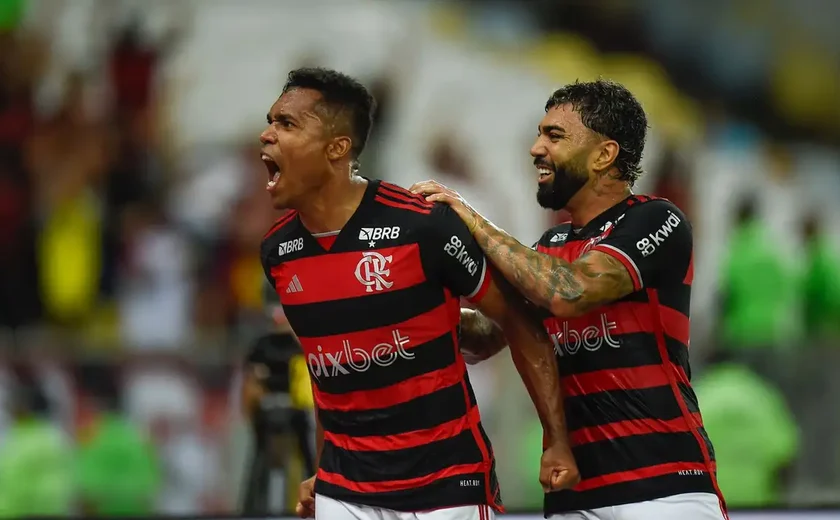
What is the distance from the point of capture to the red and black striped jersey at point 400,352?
3.22m

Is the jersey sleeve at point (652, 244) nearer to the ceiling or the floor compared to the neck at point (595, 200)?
nearer to the floor

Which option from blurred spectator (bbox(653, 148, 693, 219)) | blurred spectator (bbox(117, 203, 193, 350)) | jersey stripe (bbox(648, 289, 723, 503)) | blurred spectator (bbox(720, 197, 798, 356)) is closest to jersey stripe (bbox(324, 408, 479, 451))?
jersey stripe (bbox(648, 289, 723, 503))

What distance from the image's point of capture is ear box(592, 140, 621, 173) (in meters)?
3.42

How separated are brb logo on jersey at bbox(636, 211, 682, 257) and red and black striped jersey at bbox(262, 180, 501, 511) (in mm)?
434

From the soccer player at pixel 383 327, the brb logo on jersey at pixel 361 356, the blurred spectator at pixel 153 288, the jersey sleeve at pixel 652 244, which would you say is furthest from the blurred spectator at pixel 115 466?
the jersey sleeve at pixel 652 244

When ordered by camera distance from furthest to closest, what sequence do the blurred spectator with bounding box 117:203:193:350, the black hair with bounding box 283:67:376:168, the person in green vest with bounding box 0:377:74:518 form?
1. the blurred spectator with bounding box 117:203:193:350
2. the person in green vest with bounding box 0:377:74:518
3. the black hair with bounding box 283:67:376:168

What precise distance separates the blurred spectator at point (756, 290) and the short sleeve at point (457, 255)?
17.3 feet

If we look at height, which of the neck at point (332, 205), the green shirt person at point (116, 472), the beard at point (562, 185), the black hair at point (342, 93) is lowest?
the green shirt person at point (116, 472)

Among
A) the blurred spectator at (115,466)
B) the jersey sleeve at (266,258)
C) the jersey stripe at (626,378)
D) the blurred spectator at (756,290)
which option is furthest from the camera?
the blurred spectator at (756,290)

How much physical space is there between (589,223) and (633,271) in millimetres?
267

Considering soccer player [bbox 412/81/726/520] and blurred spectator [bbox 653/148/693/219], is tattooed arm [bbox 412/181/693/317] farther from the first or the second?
blurred spectator [bbox 653/148/693/219]

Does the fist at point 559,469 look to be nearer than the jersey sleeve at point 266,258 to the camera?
Yes

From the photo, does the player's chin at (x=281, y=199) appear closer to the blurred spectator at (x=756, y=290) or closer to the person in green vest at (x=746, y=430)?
the person in green vest at (x=746, y=430)

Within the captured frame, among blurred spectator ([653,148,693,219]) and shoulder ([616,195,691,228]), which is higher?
shoulder ([616,195,691,228])
